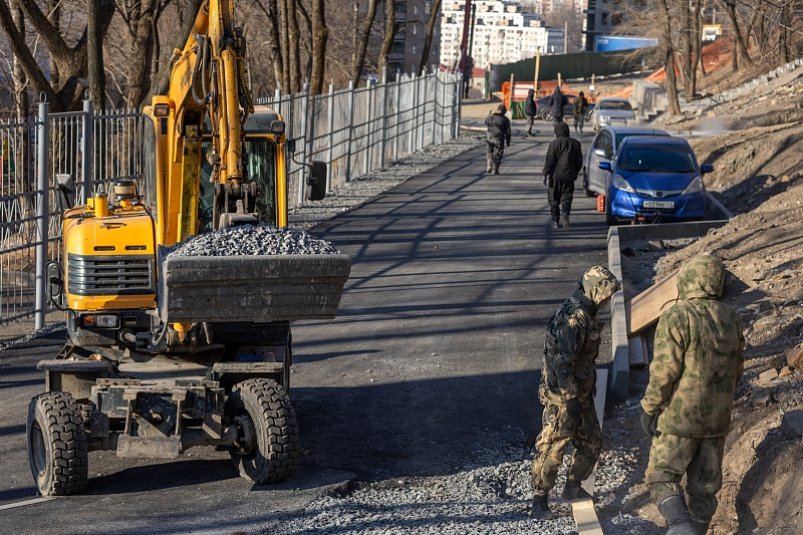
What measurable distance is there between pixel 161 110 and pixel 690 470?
190 inches

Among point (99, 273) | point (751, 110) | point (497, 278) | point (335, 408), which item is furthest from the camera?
point (751, 110)

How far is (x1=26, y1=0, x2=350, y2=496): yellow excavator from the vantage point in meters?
7.89

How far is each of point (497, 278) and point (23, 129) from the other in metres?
6.72

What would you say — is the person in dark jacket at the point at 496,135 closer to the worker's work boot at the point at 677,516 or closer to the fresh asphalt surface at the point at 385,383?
the fresh asphalt surface at the point at 385,383

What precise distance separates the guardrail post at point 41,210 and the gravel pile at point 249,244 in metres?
5.51

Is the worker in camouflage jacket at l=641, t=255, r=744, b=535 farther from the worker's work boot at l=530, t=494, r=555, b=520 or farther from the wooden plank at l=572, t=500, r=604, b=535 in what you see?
the worker's work boot at l=530, t=494, r=555, b=520

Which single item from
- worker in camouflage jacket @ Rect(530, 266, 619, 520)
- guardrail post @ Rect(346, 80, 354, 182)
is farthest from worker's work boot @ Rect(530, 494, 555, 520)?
guardrail post @ Rect(346, 80, 354, 182)

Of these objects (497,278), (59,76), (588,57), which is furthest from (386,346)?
(588,57)

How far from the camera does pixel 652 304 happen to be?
11.9 metres

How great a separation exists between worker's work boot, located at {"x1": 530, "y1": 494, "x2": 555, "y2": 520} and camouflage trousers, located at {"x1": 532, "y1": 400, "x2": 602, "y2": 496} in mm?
40

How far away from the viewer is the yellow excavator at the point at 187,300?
7.89 meters

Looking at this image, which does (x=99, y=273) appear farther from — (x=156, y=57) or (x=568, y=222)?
(x=156, y=57)

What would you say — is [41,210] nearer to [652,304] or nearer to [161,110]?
[161,110]

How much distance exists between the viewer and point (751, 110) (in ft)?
147
